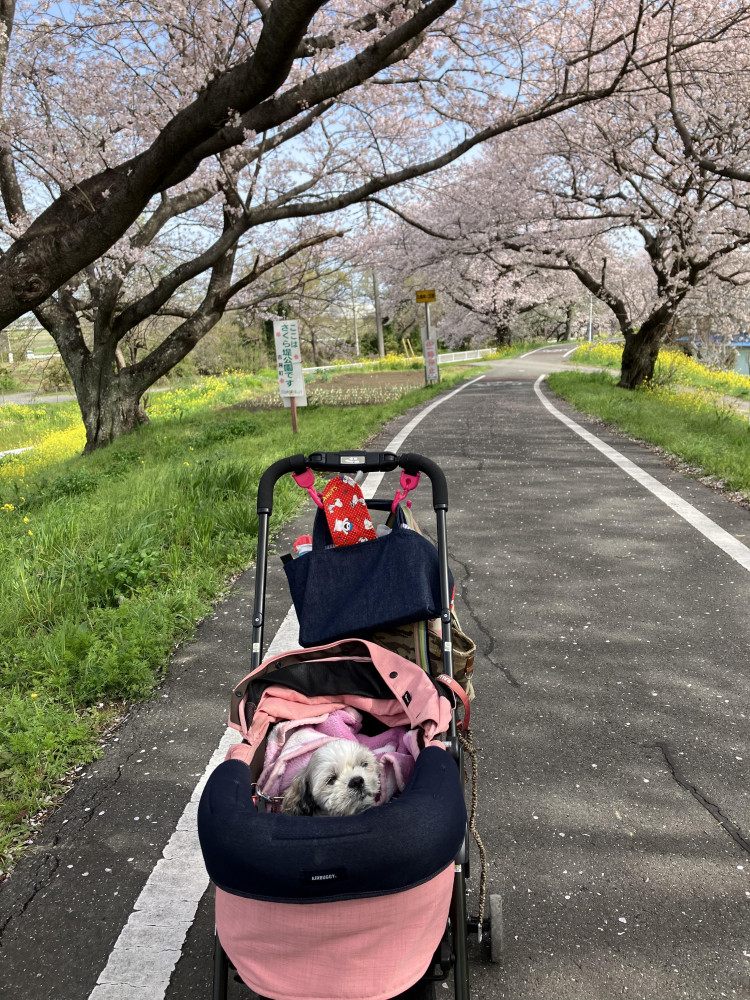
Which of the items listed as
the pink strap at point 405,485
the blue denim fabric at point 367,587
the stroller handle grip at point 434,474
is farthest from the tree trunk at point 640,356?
the blue denim fabric at point 367,587

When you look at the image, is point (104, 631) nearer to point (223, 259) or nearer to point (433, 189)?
point (223, 259)

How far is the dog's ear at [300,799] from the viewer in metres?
1.77

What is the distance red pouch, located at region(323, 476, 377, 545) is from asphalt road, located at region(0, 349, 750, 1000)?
3.47 ft

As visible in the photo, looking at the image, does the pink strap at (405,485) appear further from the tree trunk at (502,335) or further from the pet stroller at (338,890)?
the tree trunk at (502,335)

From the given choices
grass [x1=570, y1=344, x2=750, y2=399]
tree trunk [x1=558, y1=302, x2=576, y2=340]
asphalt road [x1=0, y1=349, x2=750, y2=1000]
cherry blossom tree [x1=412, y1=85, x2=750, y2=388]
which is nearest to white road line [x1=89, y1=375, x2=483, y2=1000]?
asphalt road [x1=0, y1=349, x2=750, y2=1000]

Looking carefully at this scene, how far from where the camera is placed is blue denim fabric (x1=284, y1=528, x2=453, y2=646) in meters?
2.38

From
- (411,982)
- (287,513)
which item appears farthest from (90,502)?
(411,982)

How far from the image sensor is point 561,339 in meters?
70.7

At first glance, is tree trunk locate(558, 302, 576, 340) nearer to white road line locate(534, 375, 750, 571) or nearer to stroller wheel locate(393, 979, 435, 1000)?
white road line locate(534, 375, 750, 571)

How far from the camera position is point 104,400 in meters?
12.9

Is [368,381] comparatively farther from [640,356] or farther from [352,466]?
[352,466]

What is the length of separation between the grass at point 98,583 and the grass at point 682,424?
4.29 metres

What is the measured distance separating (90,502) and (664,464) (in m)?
6.40

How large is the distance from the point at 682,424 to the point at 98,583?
8.84 meters
